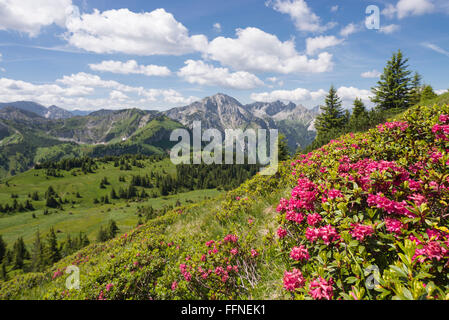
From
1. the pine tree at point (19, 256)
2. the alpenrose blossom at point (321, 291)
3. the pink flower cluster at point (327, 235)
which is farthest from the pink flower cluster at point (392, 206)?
the pine tree at point (19, 256)

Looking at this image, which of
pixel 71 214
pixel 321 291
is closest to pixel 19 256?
pixel 71 214

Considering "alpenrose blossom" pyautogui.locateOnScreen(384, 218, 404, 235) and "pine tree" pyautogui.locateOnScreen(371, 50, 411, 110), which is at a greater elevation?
"pine tree" pyautogui.locateOnScreen(371, 50, 411, 110)

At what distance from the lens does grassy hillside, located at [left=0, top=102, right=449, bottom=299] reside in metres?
2.27

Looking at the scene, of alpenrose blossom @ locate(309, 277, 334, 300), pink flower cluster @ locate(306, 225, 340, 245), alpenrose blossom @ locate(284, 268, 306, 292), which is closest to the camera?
alpenrose blossom @ locate(309, 277, 334, 300)

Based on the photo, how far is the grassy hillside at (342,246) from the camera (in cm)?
227

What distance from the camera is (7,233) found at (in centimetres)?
12706

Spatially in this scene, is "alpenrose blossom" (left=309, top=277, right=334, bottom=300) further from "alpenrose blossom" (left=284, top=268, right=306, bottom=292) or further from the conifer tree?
the conifer tree

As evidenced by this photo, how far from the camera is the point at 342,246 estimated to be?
9.07ft

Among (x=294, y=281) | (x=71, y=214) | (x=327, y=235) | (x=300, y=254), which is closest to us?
(x=294, y=281)

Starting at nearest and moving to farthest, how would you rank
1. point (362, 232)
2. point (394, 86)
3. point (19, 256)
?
1. point (362, 232)
2. point (394, 86)
3. point (19, 256)

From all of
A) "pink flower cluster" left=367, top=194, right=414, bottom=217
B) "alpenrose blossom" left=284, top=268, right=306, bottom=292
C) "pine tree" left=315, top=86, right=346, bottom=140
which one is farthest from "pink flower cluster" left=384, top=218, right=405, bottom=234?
"pine tree" left=315, top=86, right=346, bottom=140

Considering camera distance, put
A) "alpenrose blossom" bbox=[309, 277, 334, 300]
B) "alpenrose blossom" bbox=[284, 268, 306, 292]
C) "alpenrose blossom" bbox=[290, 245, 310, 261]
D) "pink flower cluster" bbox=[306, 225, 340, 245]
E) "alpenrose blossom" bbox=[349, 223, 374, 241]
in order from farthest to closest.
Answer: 1. "alpenrose blossom" bbox=[290, 245, 310, 261]
2. "pink flower cluster" bbox=[306, 225, 340, 245]
3. "alpenrose blossom" bbox=[284, 268, 306, 292]
4. "alpenrose blossom" bbox=[349, 223, 374, 241]
5. "alpenrose blossom" bbox=[309, 277, 334, 300]

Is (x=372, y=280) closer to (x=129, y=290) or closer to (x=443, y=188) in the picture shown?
(x=443, y=188)

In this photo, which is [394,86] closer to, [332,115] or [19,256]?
[332,115]
